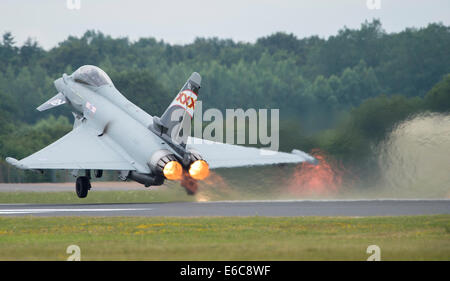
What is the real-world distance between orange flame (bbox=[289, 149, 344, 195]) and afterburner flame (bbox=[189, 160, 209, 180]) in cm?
475

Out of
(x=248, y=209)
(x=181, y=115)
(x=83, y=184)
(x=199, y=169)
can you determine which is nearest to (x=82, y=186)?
(x=83, y=184)

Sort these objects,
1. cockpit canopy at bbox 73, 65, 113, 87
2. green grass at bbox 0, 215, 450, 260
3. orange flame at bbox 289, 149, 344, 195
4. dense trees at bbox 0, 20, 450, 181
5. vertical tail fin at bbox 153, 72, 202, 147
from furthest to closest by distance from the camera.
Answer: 1. cockpit canopy at bbox 73, 65, 113, 87
2. dense trees at bbox 0, 20, 450, 181
3. orange flame at bbox 289, 149, 344, 195
4. vertical tail fin at bbox 153, 72, 202, 147
5. green grass at bbox 0, 215, 450, 260

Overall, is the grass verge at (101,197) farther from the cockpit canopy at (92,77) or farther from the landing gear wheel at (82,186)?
the cockpit canopy at (92,77)

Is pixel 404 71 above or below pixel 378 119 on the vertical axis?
above

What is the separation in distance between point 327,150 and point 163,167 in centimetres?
786

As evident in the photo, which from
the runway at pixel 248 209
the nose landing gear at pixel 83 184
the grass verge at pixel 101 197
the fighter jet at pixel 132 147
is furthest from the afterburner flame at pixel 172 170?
the nose landing gear at pixel 83 184

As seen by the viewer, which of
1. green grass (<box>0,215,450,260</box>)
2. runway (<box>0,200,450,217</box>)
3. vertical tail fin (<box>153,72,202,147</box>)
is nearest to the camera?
green grass (<box>0,215,450,260</box>)

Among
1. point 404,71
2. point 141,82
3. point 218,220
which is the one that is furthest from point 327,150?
point 141,82

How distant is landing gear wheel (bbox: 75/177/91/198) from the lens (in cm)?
3966

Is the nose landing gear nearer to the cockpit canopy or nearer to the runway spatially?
the runway

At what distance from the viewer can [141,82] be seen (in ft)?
236

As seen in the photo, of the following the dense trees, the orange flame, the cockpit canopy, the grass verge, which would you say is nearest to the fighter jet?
the cockpit canopy
